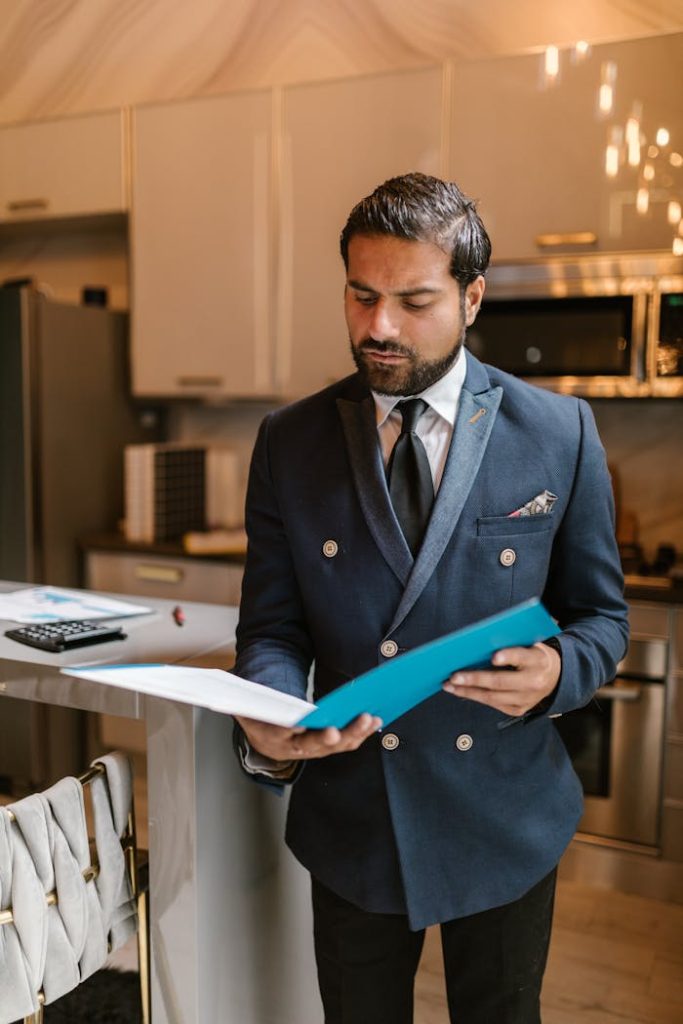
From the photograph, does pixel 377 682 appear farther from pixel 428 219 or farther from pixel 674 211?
pixel 674 211

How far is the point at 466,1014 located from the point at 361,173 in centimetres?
239

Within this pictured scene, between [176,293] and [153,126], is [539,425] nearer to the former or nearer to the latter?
[176,293]

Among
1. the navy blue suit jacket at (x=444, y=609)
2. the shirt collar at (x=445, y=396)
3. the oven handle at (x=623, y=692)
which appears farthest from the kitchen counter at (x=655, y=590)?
→ the shirt collar at (x=445, y=396)

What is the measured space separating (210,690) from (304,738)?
0.12 meters

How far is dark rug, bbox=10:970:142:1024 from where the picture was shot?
191cm

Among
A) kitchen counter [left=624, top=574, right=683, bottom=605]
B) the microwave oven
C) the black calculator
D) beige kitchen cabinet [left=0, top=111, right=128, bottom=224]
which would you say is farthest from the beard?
beige kitchen cabinet [left=0, top=111, right=128, bottom=224]

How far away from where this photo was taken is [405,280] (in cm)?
108

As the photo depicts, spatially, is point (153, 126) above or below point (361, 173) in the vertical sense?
above

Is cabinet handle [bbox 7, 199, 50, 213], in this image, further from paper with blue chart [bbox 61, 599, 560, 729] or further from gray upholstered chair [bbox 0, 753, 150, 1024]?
paper with blue chart [bbox 61, 599, 560, 729]

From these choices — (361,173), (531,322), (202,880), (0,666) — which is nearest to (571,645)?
(202,880)

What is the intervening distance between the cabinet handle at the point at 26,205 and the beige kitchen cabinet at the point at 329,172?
0.99 m

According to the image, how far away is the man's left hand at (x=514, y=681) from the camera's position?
3.21 feet

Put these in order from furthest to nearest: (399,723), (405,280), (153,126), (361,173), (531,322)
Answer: (153,126) < (361,173) < (531,322) < (399,723) < (405,280)

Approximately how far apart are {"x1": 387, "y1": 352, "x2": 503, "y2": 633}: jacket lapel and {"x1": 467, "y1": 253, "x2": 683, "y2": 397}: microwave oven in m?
1.44
